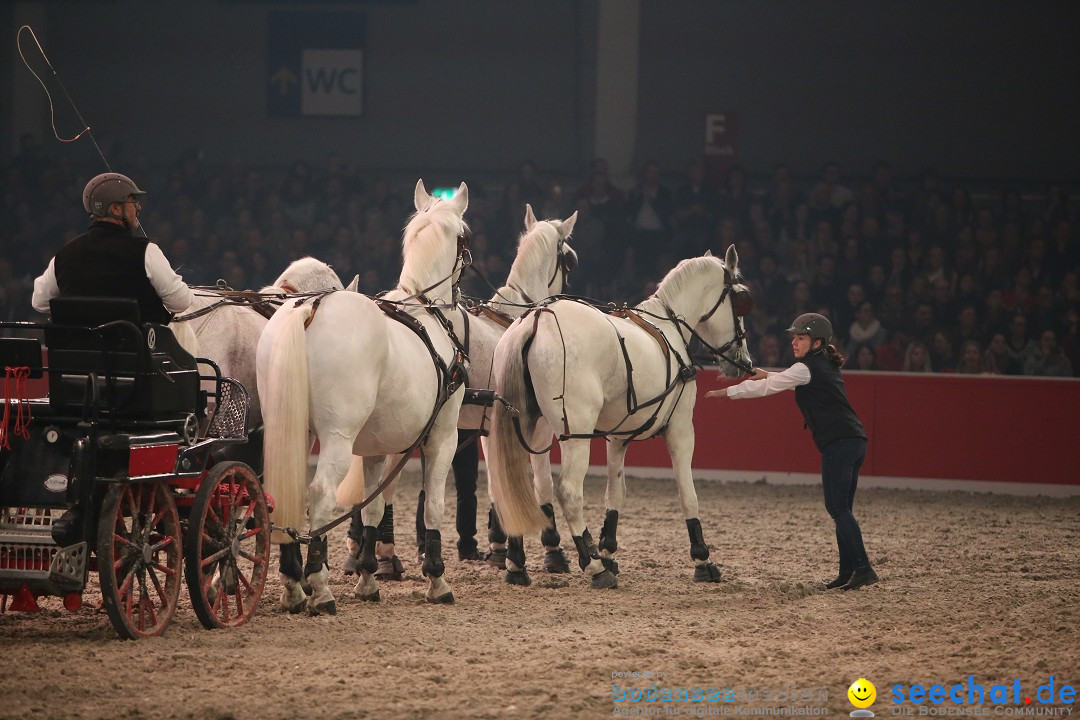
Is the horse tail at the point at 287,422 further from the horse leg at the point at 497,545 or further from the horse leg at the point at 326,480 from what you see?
the horse leg at the point at 497,545

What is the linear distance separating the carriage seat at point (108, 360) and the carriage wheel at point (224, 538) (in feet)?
1.60

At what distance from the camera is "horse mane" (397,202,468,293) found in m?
7.22

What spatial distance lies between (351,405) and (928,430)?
7.37 meters

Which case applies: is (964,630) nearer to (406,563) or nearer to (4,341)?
(406,563)

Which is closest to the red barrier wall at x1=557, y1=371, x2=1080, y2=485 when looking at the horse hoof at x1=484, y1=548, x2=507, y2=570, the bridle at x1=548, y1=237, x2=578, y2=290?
the bridle at x1=548, y1=237, x2=578, y2=290

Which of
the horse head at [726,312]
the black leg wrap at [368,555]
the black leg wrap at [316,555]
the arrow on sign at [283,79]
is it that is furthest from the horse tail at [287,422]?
the arrow on sign at [283,79]

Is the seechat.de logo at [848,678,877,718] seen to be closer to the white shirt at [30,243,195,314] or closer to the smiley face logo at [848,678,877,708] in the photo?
the smiley face logo at [848,678,877,708]

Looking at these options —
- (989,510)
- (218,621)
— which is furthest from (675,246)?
(218,621)

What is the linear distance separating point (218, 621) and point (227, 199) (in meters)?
11.1

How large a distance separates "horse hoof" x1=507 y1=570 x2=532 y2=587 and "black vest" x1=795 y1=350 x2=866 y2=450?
1.92m

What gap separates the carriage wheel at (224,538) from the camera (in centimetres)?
557

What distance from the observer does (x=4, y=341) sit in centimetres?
530

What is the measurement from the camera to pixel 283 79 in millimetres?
17125

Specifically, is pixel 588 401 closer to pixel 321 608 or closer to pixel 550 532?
pixel 550 532
